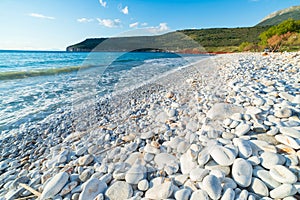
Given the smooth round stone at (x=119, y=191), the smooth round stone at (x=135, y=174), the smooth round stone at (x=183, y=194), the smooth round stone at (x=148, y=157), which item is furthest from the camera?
the smooth round stone at (x=148, y=157)

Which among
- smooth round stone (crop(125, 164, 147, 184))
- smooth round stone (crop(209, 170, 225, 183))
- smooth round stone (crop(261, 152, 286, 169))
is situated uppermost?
smooth round stone (crop(261, 152, 286, 169))

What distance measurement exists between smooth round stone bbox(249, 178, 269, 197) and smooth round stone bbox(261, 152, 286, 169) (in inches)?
6.2

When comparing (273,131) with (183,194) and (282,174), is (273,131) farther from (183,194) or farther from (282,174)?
(183,194)

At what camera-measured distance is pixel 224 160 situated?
120cm

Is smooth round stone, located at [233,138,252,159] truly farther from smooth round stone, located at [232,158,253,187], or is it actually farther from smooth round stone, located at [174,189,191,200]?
smooth round stone, located at [174,189,191,200]

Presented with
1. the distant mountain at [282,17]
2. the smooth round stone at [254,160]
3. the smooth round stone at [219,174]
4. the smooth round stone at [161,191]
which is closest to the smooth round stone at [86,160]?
the smooth round stone at [161,191]

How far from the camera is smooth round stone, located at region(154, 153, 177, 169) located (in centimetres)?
141

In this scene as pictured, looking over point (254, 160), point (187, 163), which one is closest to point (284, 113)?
point (254, 160)

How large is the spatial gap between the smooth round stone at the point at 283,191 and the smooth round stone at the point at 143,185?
2.53ft

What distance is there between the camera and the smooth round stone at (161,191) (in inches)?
41.8

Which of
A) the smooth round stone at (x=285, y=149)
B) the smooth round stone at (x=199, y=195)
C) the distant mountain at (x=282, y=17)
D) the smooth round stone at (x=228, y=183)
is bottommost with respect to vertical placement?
the smooth round stone at (x=199, y=195)

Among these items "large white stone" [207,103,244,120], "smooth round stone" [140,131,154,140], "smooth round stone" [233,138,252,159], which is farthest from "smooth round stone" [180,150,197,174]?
"large white stone" [207,103,244,120]

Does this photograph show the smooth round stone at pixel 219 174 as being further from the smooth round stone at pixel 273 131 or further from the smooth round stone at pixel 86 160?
the smooth round stone at pixel 86 160

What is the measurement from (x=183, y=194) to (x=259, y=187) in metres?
0.46
